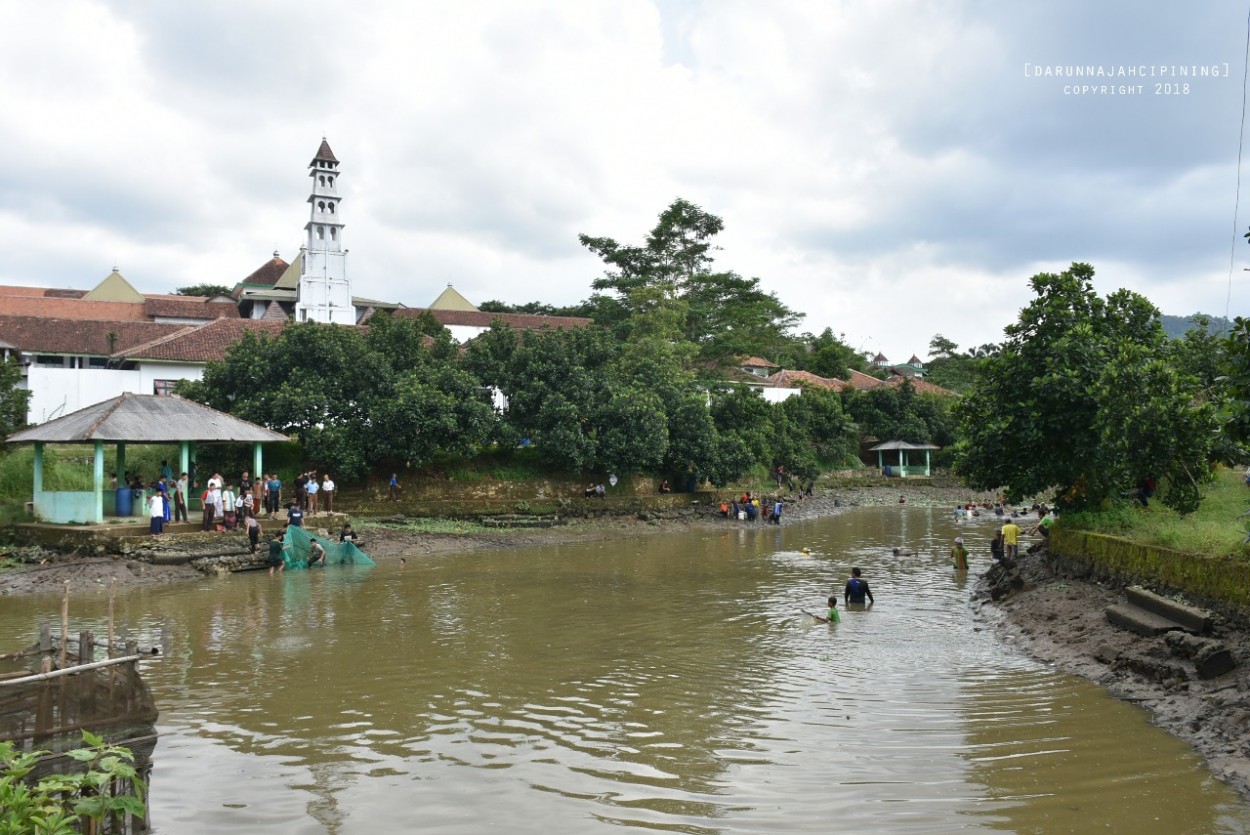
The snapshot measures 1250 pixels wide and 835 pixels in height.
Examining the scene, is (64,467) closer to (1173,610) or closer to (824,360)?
(1173,610)

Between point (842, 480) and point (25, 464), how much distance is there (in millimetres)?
41876

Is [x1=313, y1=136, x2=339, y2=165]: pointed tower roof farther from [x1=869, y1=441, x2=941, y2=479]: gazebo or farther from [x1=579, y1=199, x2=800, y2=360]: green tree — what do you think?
[x1=869, y1=441, x2=941, y2=479]: gazebo

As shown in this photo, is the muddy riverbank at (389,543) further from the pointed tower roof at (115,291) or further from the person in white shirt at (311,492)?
the pointed tower roof at (115,291)

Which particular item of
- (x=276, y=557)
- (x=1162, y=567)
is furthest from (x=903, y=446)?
(x=1162, y=567)

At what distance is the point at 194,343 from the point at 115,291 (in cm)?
2810

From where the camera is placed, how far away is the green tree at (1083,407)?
1544cm

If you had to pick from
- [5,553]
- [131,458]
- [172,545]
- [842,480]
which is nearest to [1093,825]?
[172,545]

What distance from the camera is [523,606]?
17078 mm

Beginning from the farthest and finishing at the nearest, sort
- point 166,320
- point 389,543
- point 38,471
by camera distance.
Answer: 1. point 166,320
2. point 389,543
3. point 38,471

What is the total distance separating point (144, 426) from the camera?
75.5ft

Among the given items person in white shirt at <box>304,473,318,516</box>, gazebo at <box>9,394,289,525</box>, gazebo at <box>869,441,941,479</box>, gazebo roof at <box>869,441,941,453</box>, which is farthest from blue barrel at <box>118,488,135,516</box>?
gazebo roof at <box>869,441,941,453</box>

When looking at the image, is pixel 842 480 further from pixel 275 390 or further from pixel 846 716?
pixel 846 716

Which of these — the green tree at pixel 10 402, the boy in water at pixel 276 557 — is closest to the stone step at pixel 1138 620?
the boy in water at pixel 276 557

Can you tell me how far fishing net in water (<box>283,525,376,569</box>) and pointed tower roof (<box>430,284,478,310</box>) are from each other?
48.1m
